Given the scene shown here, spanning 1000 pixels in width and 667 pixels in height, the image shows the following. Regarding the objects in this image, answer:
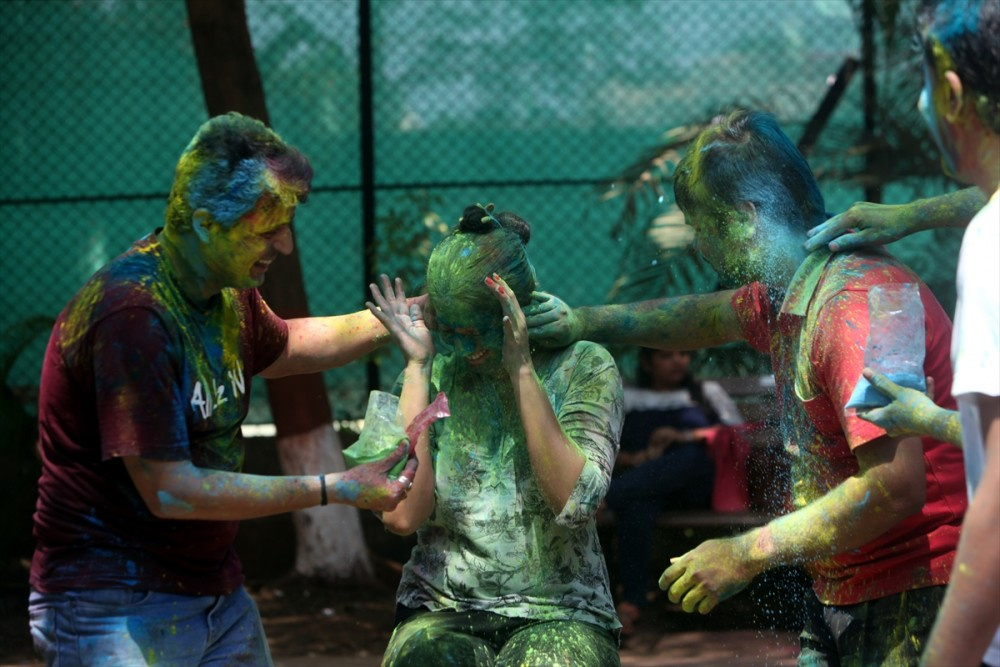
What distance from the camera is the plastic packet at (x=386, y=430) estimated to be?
2.83 meters

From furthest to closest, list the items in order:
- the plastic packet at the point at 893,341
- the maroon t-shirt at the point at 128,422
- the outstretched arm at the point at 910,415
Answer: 1. the maroon t-shirt at the point at 128,422
2. the plastic packet at the point at 893,341
3. the outstretched arm at the point at 910,415

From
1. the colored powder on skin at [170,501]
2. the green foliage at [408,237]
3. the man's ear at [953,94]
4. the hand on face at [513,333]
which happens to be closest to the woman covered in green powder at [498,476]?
the hand on face at [513,333]

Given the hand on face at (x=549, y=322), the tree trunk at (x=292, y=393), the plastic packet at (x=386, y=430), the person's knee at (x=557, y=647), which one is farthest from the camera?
the tree trunk at (x=292, y=393)

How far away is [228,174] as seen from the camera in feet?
9.04

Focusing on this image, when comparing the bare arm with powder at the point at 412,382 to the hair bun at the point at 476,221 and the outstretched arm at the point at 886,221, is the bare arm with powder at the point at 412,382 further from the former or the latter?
the outstretched arm at the point at 886,221

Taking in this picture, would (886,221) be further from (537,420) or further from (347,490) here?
(347,490)

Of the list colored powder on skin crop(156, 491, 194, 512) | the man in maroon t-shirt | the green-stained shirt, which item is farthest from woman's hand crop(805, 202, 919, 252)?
colored powder on skin crop(156, 491, 194, 512)

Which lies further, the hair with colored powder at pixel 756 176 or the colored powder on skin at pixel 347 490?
the hair with colored powder at pixel 756 176

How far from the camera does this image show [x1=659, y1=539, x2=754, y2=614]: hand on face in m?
2.74

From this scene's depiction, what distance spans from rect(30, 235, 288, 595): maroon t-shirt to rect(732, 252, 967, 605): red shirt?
125 cm

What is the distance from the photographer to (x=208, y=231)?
276 cm

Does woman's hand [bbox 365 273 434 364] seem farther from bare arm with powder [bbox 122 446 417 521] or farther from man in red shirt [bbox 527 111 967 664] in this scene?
man in red shirt [bbox 527 111 967 664]

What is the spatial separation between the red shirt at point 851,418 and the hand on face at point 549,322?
615 mm

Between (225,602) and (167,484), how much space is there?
1.48 feet
